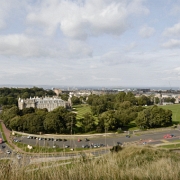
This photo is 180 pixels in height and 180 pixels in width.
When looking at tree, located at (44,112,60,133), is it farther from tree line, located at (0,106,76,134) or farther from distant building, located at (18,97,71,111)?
distant building, located at (18,97,71,111)

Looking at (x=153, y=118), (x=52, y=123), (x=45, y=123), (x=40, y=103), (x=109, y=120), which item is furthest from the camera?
(x=40, y=103)

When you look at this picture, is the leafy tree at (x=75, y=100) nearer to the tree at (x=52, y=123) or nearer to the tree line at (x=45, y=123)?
the tree line at (x=45, y=123)

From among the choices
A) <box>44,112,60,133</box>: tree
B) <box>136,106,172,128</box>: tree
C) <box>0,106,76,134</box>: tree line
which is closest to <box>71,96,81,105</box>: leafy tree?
<box>0,106,76,134</box>: tree line

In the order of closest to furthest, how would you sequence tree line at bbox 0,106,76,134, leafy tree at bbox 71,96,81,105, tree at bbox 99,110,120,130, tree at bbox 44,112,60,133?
1. tree at bbox 44,112,60,133
2. tree line at bbox 0,106,76,134
3. tree at bbox 99,110,120,130
4. leafy tree at bbox 71,96,81,105

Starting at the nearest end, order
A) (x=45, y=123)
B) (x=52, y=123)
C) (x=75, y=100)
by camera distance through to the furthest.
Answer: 1. (x=52, y=123)
2. (x=45, y=123)
3. (x=75, y=100)

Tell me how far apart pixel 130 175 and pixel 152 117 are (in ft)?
117

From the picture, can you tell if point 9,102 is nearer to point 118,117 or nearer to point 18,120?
point 18,120

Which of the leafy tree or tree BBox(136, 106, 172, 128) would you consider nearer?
tree BBox(136, 106, 172, 128)

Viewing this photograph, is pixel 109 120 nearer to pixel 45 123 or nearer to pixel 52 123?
pixel 52 123

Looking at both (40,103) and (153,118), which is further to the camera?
(40,103)

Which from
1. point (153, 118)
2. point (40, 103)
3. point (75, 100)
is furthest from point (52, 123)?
point (75, 100)

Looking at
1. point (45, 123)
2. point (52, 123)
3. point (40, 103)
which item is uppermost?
point (40, 103)

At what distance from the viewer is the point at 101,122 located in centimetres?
3556

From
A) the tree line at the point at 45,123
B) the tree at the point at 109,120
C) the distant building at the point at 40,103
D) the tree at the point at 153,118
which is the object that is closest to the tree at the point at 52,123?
the tree line at the point at 45,123
